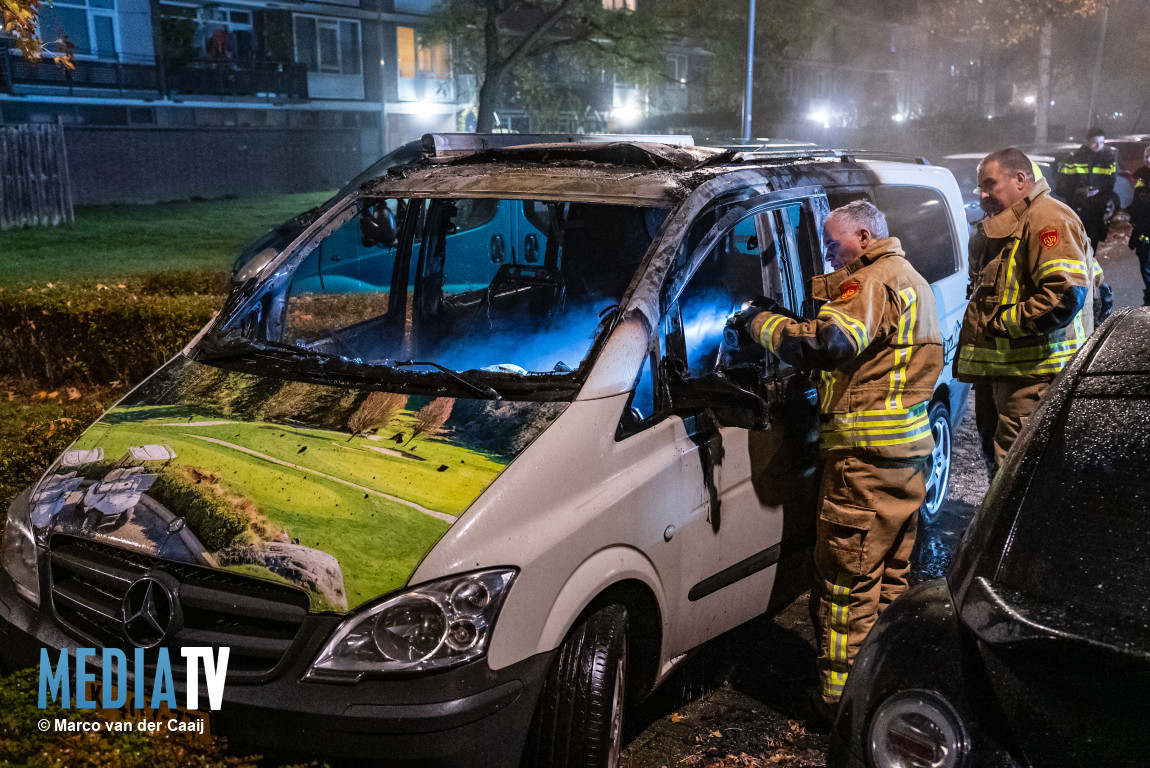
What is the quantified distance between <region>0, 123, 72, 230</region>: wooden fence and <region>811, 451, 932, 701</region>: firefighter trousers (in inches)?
750

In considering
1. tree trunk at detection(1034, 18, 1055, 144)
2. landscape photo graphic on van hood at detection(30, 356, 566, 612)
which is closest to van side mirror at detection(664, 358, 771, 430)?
landscape photo graphic on van hood at detection(30, 356, 566, 612)

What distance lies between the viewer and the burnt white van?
2377 millimetres

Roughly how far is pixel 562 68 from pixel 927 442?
32.2 meters

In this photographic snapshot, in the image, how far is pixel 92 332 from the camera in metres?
7.04

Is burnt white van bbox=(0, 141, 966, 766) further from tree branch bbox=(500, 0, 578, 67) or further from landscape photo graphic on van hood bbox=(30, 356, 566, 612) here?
tree branch bbox=(500, 0, 578, 67)

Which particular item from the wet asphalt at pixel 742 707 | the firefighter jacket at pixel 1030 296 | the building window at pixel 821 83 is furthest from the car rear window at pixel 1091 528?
the building window at pixel 821 83

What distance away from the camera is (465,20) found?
26.0 m

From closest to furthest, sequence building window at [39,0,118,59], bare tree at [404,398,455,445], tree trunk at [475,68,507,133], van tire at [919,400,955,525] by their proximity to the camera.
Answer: bare tree at [404,398,455,445], van tire at [919,400,955,525], tree trunk at [475,68,507,133], building window at [39,0,118,59]

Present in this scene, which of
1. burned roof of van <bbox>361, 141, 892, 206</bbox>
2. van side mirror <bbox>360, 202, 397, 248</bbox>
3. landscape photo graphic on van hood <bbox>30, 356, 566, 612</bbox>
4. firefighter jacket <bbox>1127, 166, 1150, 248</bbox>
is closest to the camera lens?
landscape photo graphic on van hood <bbox>30, 356, 566, 612</bbox>

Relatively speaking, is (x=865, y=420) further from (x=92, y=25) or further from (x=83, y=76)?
(x=92, y=25)

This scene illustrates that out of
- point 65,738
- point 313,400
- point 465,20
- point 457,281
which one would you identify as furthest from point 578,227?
point 465,20

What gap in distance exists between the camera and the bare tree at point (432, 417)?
2758 mm

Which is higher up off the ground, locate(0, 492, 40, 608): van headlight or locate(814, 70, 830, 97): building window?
locate(814, 70, 830, 97): building window

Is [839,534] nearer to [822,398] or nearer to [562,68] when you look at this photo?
[822,398]
